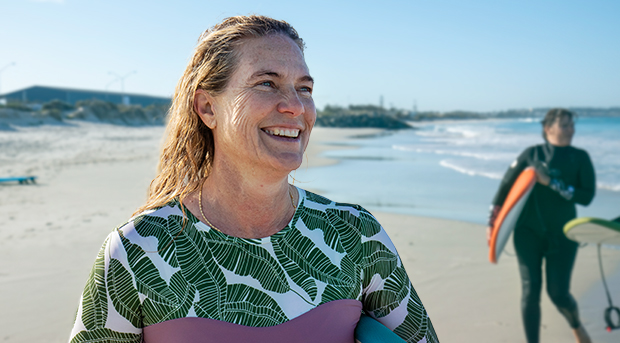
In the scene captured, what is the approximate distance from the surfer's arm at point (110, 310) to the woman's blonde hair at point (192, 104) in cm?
26

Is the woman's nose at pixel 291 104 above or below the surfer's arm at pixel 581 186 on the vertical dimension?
above

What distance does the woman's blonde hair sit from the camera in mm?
1430

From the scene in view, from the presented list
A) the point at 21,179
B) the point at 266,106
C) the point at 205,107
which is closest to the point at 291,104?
the point at 266,106

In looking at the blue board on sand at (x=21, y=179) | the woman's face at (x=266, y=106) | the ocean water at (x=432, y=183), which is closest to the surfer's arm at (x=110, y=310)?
the woman's face at (x=266, y=106)

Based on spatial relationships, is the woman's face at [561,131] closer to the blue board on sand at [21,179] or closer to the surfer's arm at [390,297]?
the surfer's arm at [390,297]

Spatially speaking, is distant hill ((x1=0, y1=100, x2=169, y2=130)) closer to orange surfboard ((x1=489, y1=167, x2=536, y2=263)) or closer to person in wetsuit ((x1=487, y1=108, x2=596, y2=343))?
orange surfboard ((x1=489, y1=167, x2=536, y2=263))

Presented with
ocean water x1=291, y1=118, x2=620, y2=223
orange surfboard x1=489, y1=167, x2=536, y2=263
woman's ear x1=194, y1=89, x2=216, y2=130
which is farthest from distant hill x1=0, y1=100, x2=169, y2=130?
woman's ear x1=194, y1=89, x2=216, y2=130

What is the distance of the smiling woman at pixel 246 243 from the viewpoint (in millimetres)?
1260

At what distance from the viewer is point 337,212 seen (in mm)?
1509

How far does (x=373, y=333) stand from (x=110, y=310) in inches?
27.6

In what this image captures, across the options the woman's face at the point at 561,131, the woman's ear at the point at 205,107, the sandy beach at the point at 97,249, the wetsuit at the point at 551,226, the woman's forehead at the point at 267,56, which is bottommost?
the sandy beach at the point at 97,249

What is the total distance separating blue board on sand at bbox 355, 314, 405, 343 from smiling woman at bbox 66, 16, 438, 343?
0.09 feet

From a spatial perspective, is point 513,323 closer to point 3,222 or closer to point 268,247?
point 268,247

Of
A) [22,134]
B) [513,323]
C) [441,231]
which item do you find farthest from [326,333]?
[22,134]
